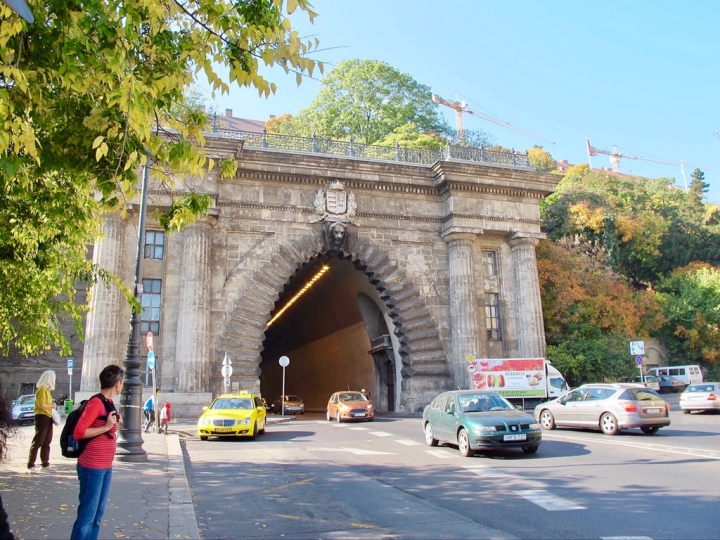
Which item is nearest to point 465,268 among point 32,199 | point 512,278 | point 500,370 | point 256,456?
point 512,278

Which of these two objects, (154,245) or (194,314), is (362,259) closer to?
(194,314)

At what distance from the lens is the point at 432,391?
29.3 meters

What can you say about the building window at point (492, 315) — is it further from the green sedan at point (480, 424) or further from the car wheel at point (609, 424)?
the green sedan at point (480, 424)

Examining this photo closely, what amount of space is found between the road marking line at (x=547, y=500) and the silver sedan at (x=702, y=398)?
19628mm

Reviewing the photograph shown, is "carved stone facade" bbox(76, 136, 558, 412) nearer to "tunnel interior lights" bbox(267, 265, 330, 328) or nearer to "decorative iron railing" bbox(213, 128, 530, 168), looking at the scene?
"decorative iron railing" bbox(213, 128, 530, 168)

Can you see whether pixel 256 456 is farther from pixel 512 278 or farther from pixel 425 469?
pixel 512 278

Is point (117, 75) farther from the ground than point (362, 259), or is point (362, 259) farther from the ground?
point (362, 259)

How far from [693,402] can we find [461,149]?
1627cm

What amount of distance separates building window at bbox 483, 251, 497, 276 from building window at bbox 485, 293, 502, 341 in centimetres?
117

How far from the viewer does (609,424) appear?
1670cm

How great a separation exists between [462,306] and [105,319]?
1608 centimetres

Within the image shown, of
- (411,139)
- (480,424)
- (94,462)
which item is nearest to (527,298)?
(411,139)

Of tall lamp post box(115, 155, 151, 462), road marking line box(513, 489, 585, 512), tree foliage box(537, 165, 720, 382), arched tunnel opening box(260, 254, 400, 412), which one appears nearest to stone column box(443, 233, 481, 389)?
arched tunnel opening box(260, 254, 400, 412)

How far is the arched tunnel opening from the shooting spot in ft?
110
